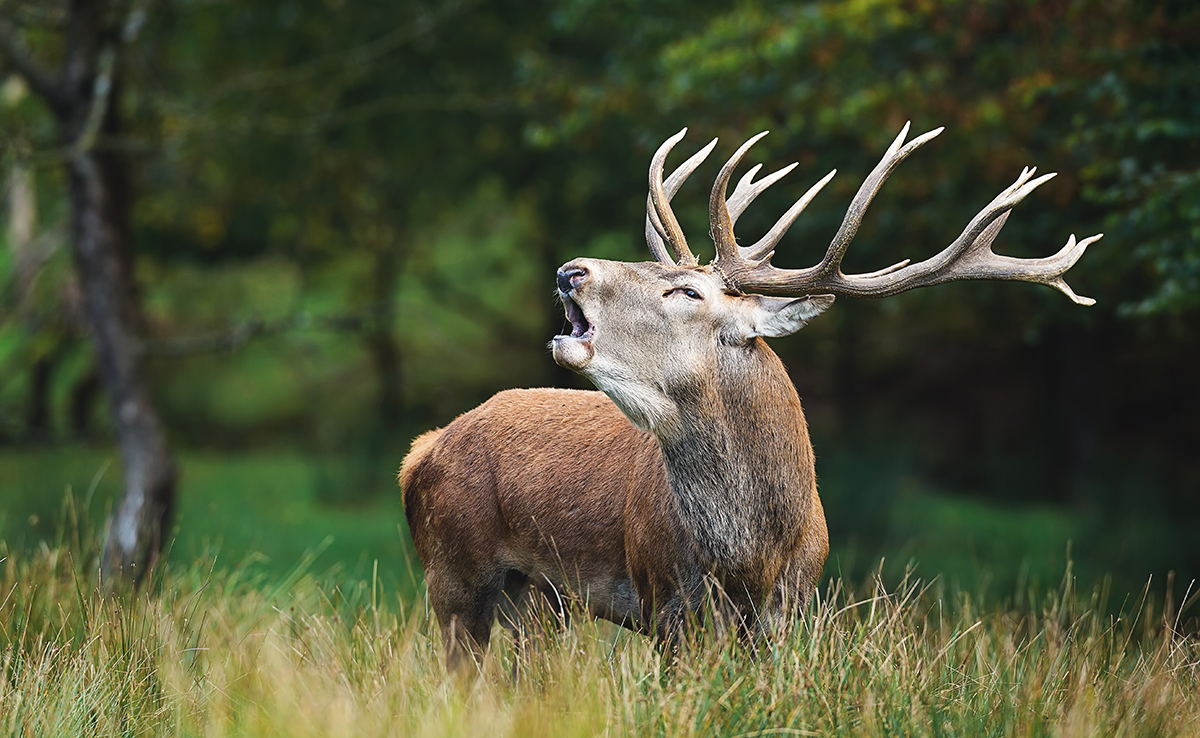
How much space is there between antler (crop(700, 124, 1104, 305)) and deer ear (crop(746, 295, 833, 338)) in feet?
0.35

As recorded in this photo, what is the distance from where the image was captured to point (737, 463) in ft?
12.8

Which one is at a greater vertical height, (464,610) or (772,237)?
(772,237)

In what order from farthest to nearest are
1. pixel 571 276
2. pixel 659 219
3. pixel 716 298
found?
pixel 659 219 → pixel 716 298 → pixel 571 276

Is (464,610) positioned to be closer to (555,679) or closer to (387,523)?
(555,679)

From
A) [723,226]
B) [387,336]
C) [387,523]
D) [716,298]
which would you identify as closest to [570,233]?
[387,523]

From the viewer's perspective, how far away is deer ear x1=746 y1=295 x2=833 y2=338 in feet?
12.8

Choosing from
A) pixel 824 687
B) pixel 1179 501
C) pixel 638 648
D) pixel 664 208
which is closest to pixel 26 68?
pixel 664 208

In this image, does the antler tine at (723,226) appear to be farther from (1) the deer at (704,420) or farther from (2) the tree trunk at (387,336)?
(2) the tree trunk at (387,336)

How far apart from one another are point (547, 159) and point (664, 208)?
7.94 meters

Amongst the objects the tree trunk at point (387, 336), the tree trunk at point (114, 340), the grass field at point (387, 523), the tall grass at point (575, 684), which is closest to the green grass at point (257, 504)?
the grass field at point (387, 523)

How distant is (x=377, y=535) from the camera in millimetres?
10742

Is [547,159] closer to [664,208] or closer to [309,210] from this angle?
[309,210]

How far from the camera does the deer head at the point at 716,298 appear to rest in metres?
3.85

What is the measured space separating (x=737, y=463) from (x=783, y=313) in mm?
503
